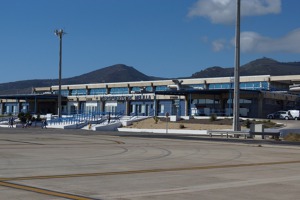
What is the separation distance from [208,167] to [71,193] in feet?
23.7

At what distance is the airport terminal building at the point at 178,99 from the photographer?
81.7 m

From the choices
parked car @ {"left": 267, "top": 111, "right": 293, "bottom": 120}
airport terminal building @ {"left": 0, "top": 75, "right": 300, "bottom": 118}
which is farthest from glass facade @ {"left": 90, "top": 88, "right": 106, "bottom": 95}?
parked car @ {"left": 267, "top": 111, "right": 293, "bottom": 120}

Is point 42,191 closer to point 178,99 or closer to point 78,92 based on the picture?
point 178,99

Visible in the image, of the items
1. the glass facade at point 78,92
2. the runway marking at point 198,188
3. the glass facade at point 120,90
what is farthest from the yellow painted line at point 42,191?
the glass facade at point 78,92

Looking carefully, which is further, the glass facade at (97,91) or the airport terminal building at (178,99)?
the glass facade at (97,91)

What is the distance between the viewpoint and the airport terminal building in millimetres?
81688

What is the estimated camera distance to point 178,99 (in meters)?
95.2

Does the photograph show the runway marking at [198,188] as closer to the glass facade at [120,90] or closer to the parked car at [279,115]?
the parked car at [279,115]

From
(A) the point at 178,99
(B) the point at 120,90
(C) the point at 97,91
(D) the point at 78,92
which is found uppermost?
(B) the point at 120,90

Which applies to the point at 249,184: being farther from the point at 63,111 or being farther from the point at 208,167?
the point at 63,111

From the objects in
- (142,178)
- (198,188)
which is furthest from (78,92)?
(198,188)

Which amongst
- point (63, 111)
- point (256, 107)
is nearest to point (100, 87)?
point (63, 111)

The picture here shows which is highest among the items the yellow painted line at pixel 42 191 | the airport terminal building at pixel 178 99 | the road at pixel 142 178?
the airport terminal building at pixel 178 99

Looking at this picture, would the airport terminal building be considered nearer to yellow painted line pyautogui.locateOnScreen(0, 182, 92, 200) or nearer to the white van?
the white van
